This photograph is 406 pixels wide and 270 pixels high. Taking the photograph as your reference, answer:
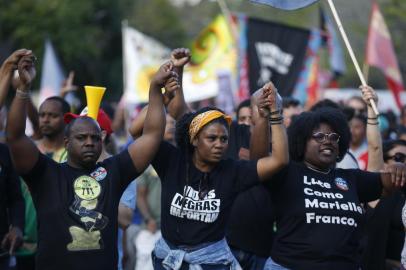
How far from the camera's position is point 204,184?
224 inches

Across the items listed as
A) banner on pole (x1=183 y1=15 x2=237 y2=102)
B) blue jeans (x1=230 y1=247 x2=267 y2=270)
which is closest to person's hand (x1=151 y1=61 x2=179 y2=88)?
blue jeans (x1=230 y1=247 x2=267 y2=270)

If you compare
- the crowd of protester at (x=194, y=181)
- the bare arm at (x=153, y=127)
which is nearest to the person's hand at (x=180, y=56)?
the crowd of protester at (x=194, y=181)

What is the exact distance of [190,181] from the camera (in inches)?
225

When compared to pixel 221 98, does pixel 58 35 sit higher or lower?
higher

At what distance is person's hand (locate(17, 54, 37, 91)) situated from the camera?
520 cm

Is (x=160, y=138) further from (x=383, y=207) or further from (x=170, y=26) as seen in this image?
(x=170, y=26)

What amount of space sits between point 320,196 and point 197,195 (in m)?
0.79

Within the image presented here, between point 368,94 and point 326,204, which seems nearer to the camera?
point 326,204

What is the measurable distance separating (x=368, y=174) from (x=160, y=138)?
142cm

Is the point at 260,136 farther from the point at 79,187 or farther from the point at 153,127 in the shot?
the point at 79,187

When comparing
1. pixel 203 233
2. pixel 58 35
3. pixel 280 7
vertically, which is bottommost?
pixel 203 233

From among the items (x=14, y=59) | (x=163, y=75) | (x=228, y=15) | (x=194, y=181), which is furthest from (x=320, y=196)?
(x=228, y=15)

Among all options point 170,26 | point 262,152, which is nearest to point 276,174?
point 262,152

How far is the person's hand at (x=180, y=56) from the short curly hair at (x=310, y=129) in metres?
0.86
